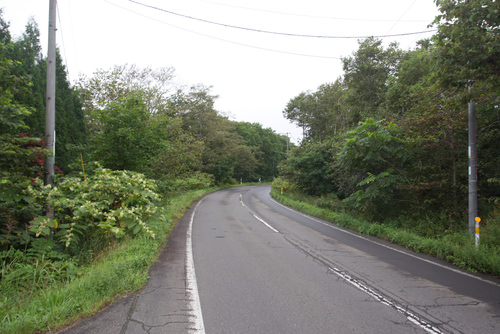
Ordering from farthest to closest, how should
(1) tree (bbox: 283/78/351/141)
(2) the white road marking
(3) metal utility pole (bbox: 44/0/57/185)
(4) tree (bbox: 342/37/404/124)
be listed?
(1) tree (bbox: 283/78/351/141) → (4) tree (bbox: 342/37/404/124) → (3) metal utility pole (bbox: 44/0/57/185) → (2) the white road marking

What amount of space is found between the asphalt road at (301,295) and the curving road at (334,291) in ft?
0.05

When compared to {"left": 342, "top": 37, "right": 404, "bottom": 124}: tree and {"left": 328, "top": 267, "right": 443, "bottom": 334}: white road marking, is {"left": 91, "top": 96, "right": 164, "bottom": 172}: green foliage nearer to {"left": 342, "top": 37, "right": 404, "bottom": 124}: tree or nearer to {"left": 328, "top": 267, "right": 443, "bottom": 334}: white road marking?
{"left": 328, "top": 267, "right": 443, "bottom": 334}: white road marking

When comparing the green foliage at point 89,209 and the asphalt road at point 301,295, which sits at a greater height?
the green foliage at point 89,209

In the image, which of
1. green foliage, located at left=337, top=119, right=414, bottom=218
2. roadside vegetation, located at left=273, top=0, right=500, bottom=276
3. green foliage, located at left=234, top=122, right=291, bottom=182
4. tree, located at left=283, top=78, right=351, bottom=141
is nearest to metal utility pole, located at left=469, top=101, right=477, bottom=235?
roadside vegetation, located at left=273, top=0, right=500, bottom=276

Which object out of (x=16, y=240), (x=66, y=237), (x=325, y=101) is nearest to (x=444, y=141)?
(x=66, y=237)

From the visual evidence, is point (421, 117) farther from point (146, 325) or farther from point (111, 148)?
point (111, 148)

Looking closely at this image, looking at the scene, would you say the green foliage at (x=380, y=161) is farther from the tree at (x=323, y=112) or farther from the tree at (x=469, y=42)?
the tree at (x=323, y=112)

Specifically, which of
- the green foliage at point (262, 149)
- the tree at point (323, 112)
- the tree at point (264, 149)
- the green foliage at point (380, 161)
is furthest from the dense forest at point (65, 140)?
the tree at point (264, 149)

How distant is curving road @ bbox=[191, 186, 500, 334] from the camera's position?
151 inches

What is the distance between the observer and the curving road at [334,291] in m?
3.83

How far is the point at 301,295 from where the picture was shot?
480 centimetres

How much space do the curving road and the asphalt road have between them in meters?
0.02

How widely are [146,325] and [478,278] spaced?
6.31 meters

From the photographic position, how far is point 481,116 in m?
9.41
